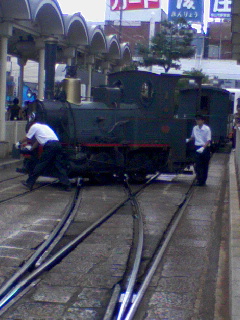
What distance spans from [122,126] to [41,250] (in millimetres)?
7661

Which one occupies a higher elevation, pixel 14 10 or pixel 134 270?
pixel 14 10

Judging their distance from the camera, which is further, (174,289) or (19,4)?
(19,4)

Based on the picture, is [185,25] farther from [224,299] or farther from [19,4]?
[224,299]

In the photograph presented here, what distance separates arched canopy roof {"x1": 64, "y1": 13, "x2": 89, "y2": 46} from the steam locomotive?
8452 mm

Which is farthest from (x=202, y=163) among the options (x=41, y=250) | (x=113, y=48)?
(x=113, y=48)

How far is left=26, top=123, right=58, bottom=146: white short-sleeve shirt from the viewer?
13.1 meters

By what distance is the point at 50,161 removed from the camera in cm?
1323

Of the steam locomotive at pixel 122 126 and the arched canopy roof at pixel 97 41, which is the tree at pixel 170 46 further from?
the steam locomotive at pixel 122 126

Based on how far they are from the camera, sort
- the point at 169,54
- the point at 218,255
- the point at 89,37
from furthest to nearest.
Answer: the point at 169,54 < the point at 89,37 < the point at 218,255

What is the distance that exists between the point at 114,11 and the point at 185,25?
20710 mm

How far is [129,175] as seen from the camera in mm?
15477

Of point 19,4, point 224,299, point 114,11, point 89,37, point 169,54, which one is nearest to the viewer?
point 224,299

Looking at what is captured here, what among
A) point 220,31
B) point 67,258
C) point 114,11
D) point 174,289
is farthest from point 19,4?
point 220,31

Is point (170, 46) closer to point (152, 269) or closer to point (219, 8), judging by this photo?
point (219, 8)
